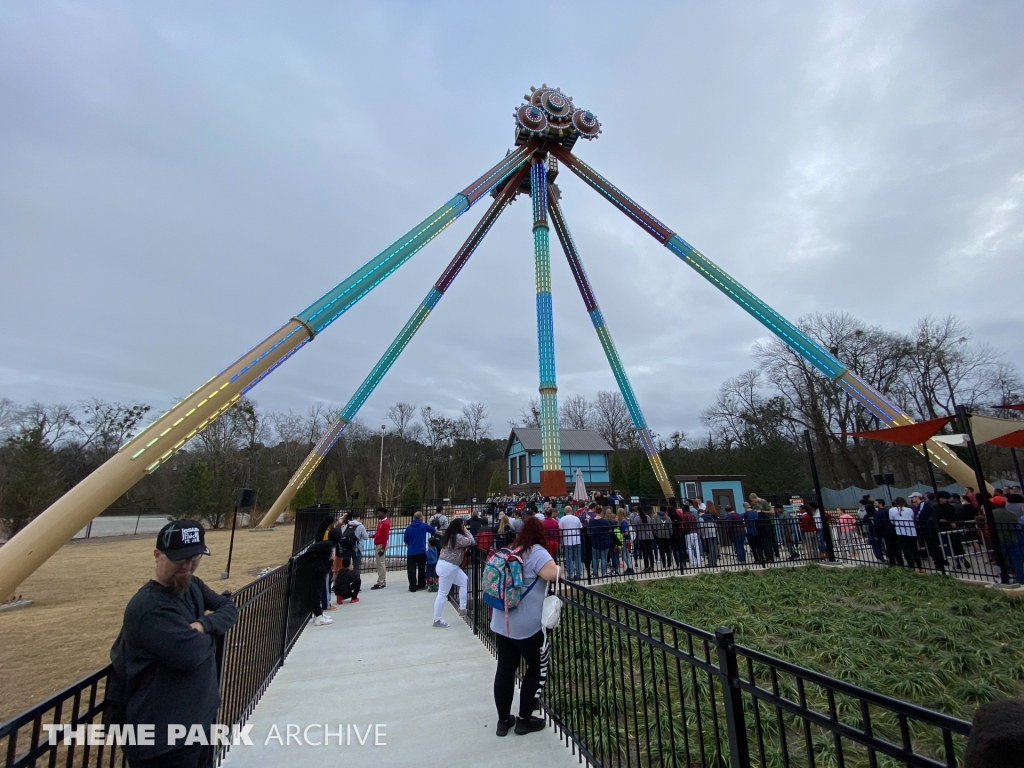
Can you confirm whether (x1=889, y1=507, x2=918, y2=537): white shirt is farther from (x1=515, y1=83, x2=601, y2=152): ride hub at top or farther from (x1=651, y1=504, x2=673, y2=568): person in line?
(x1=515, y1=83, x2=601, y2=152): ride hub at top

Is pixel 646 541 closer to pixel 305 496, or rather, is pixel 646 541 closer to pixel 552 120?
pixel 552 120

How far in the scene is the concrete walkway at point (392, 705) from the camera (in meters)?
3.66

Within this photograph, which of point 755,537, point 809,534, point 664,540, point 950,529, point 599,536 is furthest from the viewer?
point 809,534

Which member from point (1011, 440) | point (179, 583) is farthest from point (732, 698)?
point (1011, 440)

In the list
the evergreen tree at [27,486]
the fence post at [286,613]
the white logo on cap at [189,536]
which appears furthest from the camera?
the evergreen tree at [27,486]

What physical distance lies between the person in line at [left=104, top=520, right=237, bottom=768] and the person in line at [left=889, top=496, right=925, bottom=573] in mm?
12810

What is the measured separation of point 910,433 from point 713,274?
478 inches

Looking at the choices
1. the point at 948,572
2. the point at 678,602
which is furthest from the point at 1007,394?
the point at 678,602

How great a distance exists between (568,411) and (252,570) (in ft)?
163

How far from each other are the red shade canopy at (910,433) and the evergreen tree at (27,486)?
29571 millimetres

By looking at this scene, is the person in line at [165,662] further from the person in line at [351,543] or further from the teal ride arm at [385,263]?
the teal ride arm at [385,263]

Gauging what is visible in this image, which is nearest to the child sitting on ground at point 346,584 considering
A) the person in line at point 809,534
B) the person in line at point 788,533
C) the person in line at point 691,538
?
the person in line at point 691,538

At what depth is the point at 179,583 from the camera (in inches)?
95.9

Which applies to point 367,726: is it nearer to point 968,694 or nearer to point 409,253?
point 968,694
